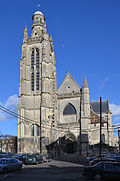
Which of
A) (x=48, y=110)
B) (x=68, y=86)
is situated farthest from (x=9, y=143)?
(x=68, y=86)

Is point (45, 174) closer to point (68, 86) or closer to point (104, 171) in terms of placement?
point (104, 171)

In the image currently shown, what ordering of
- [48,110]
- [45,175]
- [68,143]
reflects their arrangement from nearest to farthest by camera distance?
[45,175]
[48,110]
[68,143]

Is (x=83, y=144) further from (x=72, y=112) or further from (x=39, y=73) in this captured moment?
(x=39, y=73)

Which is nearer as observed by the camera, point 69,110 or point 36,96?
point 36,96

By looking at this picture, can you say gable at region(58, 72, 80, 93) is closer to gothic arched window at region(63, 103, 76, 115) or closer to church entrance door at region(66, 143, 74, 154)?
gothic arched window at region(63, 103, 76, 115)

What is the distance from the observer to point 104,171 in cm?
1534

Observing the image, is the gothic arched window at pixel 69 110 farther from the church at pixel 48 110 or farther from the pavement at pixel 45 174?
the pavement at pixel 45 174

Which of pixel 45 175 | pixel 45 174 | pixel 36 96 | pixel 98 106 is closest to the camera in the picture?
pixel 45 175

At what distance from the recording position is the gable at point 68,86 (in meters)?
55.8

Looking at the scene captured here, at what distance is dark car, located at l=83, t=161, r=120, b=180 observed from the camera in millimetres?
15109

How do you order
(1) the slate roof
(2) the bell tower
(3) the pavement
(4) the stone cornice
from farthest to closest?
1. (1) the slate roof
2. (4) the stone cornice
3. (2) the bell tower
4. (3) the pavement

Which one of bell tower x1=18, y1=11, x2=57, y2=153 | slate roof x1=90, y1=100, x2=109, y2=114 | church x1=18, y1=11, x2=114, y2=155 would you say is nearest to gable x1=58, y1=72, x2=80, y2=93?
church x1=18, y1=11, x2=114, y2=155

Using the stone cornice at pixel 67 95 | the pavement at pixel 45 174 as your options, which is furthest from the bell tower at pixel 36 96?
the pavement at pixel 45 174

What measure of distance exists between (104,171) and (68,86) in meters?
41.6
